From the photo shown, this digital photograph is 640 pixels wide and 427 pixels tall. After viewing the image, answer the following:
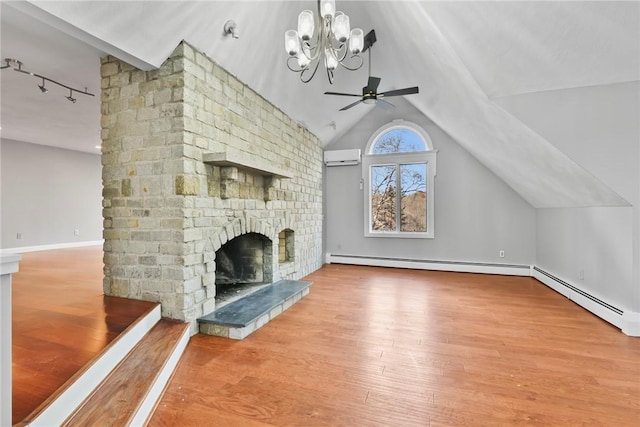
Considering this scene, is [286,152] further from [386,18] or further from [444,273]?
[444,273]

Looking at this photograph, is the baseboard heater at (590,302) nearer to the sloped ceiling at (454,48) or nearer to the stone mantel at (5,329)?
the sloped ceiling at (454,48)

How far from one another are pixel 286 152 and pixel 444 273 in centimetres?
384

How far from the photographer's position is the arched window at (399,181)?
246 inches

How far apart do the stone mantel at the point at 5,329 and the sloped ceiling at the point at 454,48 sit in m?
1.65

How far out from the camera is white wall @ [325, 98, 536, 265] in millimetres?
5723

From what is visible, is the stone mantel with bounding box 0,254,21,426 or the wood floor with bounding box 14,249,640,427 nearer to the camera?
the stone mantel with bounding box 0,254,21,426

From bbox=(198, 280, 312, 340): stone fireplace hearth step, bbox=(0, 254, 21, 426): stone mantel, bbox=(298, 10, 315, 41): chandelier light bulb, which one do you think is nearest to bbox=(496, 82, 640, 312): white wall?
bbox=(298, 10, 315, 41): chandelier light bulb

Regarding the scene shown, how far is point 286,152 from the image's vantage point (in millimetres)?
4836

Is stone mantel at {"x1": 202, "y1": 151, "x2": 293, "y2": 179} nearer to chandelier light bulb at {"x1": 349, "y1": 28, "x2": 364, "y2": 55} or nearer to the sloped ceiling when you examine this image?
the sloped ceiling

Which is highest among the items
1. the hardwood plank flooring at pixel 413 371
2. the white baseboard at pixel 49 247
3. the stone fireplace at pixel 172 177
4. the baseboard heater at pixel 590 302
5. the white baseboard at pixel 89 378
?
the stone fireplace at pixel 172 177

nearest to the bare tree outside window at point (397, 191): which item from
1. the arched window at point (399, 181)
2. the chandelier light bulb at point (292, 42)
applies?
the arched window at point (399, 181)

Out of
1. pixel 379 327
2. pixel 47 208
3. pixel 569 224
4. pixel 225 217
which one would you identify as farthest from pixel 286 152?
pixel 47 208

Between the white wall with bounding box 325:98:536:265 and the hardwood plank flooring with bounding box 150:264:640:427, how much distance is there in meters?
2.11

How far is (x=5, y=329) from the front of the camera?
1095mm
